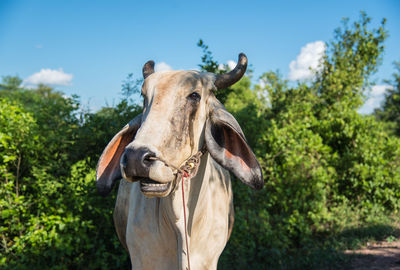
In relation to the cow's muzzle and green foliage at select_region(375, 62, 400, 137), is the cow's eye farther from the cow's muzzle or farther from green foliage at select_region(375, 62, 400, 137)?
green foliage at select_region(375, 62, 400, 137)

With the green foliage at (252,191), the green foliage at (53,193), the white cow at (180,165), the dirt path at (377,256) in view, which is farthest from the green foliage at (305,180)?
the white cow at (180,165)

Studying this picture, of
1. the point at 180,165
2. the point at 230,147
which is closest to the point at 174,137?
the point at 180,165

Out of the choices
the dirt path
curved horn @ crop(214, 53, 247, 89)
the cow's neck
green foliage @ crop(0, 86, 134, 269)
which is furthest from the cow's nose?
the dirt path

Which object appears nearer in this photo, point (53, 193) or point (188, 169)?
point (188, 169)

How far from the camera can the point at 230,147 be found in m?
2.42

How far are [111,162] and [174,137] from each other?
A: 706mm

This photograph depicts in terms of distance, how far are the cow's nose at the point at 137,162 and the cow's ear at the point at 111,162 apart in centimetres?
64

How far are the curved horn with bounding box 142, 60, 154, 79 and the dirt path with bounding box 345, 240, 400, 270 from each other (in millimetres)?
4266

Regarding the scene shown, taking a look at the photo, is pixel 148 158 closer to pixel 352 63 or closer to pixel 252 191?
pixel 252 191

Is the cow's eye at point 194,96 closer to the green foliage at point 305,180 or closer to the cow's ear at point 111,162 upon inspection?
the cow's ear at point 111,162

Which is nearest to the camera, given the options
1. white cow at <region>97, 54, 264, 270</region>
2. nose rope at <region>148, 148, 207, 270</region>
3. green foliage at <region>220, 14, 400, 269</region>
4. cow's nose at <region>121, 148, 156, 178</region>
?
cow's nose at <region>121, 148, 156, 178</region>

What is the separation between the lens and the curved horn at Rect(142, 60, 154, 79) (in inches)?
112

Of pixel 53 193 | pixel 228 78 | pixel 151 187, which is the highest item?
pixel 228 78

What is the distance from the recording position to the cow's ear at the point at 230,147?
7.57 ft
